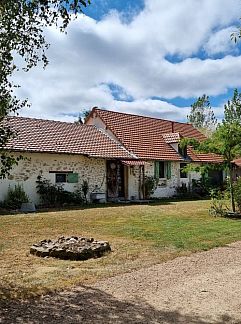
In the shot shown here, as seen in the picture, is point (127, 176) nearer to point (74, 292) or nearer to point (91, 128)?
point (91, 128)

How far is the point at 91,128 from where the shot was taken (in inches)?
1071

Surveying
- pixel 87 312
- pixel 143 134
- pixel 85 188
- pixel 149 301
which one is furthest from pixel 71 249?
pixel 143 134

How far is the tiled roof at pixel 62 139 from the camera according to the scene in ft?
68.3

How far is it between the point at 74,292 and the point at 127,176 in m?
19.0

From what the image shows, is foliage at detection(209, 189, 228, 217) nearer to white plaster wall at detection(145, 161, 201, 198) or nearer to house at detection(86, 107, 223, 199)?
house at detection(86, 107, 223, 199)

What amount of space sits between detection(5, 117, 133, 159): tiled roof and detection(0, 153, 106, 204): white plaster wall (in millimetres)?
455

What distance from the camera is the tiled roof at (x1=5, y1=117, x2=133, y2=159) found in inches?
819

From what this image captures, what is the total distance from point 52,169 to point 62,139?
106 inches

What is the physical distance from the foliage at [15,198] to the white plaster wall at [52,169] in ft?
0.91

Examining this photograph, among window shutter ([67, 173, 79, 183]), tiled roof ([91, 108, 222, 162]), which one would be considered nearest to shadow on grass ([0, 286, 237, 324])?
window shutter ([67, 173, 79, 183])

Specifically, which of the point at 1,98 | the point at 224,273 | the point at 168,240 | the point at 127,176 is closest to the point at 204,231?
the point at 168,240

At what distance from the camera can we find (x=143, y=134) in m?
29.3

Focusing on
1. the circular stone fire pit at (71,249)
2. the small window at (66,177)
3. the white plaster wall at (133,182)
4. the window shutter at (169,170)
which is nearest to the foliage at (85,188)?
the small window at (66,177)

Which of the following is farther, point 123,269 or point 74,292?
point 123,269
